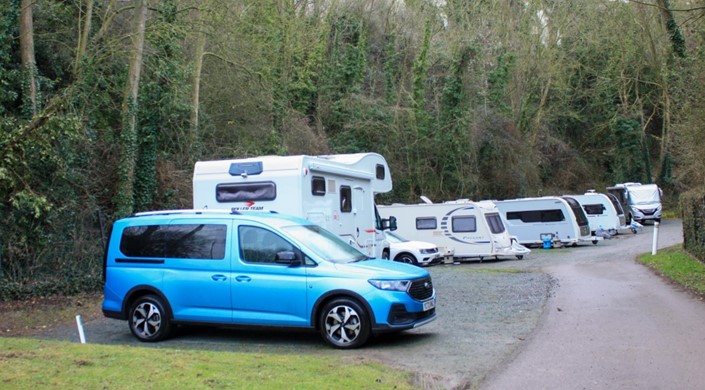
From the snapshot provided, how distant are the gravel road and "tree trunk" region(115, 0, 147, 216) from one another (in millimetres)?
5014

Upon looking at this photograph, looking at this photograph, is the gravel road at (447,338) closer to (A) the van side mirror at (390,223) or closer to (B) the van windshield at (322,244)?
(B) the van windshield at (322,244)

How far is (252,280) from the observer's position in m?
9.54

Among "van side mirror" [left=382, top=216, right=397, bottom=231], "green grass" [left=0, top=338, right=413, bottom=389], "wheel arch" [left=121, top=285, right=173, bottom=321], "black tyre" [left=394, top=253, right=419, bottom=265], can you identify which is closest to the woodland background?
"wheel arch" [left=121, top=285, right=173, bottom=321]

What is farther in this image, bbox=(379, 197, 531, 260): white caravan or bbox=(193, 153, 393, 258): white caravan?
bbox=(379, 197, 531, 260): white caravan

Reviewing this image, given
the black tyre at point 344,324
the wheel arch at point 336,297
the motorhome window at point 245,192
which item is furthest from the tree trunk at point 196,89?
the black tyre at point 344,324

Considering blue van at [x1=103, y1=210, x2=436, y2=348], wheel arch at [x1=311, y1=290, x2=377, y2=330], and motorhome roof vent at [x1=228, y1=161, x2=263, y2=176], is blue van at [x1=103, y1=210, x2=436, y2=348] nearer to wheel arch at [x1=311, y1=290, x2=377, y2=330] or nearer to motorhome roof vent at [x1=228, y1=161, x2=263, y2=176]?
wheel arch at [x1=311, y1=290, x2=377, y2=330]

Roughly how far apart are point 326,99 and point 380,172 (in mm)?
18518

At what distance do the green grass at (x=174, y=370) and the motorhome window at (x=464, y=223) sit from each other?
17.9 m

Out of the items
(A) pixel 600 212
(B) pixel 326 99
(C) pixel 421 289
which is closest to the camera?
(C) pixel 421 289

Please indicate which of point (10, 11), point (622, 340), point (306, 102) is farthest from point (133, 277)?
point (306, 102)

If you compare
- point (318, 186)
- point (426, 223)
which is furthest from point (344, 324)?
point (426, 223)

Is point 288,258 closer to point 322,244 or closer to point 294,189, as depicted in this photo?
point 322,244

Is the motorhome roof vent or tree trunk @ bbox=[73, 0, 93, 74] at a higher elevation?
tree trunk @ bbox=[73, 0, 93, 74]

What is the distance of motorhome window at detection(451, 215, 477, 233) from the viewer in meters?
25.5
